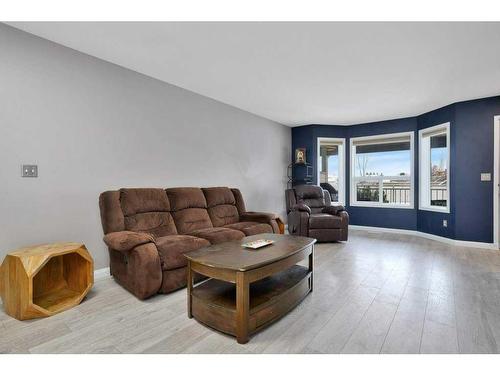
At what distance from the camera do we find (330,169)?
616 cm

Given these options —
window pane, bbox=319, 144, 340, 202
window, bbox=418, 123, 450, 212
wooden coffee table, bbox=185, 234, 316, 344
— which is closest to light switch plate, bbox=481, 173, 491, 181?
window, bbox=418, 123, 450, 212

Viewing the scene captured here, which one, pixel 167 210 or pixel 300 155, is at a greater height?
pixel 300 155

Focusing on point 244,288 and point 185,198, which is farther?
point 185,198

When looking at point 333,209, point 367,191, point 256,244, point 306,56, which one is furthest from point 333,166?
point 256,244

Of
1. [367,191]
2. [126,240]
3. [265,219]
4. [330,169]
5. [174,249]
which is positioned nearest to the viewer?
[126,240]

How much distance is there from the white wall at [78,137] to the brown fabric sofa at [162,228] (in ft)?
0.90

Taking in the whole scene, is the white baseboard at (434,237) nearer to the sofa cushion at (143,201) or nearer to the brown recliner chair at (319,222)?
the brown recliner chair at (319,222)

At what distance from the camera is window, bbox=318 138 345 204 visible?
6023 millimetres

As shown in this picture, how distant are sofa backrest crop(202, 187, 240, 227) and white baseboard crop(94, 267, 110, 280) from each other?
4.50ft

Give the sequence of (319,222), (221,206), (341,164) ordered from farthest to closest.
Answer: (341,164)
(319,222)
(221,206)

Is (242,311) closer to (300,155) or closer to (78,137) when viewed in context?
(78,137)

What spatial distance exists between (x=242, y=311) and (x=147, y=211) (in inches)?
69.8

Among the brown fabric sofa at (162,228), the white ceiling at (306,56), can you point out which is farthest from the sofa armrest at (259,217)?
the white ceiling at (306,56)

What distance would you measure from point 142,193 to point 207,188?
105 centimetres
